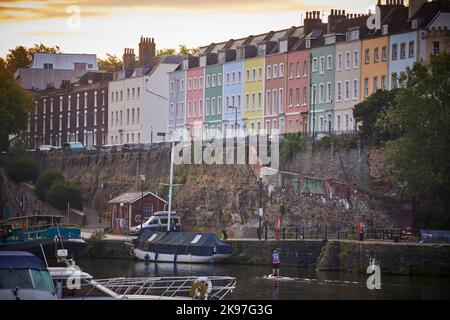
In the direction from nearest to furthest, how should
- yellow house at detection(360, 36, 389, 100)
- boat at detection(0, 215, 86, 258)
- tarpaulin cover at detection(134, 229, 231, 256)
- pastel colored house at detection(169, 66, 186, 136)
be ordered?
tarpaulin cover at detection(134, 229, 231, 256)
boat at detection(0, 215, 86, 258)
yellow house at detection(360, 36, 389, 100)
pastel colored house at detection(169, 66, 186, 136)

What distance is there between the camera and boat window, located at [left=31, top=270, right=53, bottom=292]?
→ 118ft

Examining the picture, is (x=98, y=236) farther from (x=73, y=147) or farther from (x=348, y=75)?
(x=73, y=147)

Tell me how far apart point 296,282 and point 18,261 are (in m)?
18.9

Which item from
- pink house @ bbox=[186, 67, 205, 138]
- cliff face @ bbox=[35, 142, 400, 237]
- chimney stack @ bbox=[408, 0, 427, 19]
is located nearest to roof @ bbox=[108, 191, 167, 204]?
cliff face @ bbox=[35, 142, 400, 237]

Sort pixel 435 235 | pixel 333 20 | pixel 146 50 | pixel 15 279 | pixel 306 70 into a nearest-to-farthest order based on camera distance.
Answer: pixel 15 279
pixel 435 235
pixel 333 20
pixel 306 70
pixel 146 50

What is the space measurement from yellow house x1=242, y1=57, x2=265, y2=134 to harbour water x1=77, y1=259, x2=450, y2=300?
25.9 m

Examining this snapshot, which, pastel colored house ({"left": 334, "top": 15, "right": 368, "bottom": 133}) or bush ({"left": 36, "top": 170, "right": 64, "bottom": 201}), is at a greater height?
pastel colored house ({"left": 334, "top": 15, "right": 368, "bottom": 133})

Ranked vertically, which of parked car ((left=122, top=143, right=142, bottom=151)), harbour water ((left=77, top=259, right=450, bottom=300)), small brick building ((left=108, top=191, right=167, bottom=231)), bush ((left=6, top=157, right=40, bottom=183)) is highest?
parked car ((left=122, top=143, right=142, bottom=151))

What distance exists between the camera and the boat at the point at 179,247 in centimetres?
6494

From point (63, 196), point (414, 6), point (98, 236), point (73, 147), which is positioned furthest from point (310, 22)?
point (98, 236)

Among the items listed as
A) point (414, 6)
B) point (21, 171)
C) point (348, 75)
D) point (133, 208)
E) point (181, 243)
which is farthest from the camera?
point (21, 171)

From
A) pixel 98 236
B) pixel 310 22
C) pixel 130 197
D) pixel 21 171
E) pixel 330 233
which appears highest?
pixel 310 22

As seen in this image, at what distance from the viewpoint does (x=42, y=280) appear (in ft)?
119

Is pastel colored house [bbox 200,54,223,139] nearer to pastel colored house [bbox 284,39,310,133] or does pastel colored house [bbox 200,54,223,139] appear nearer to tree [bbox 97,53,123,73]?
pastel colored house [bbox 284,39,310,133]
